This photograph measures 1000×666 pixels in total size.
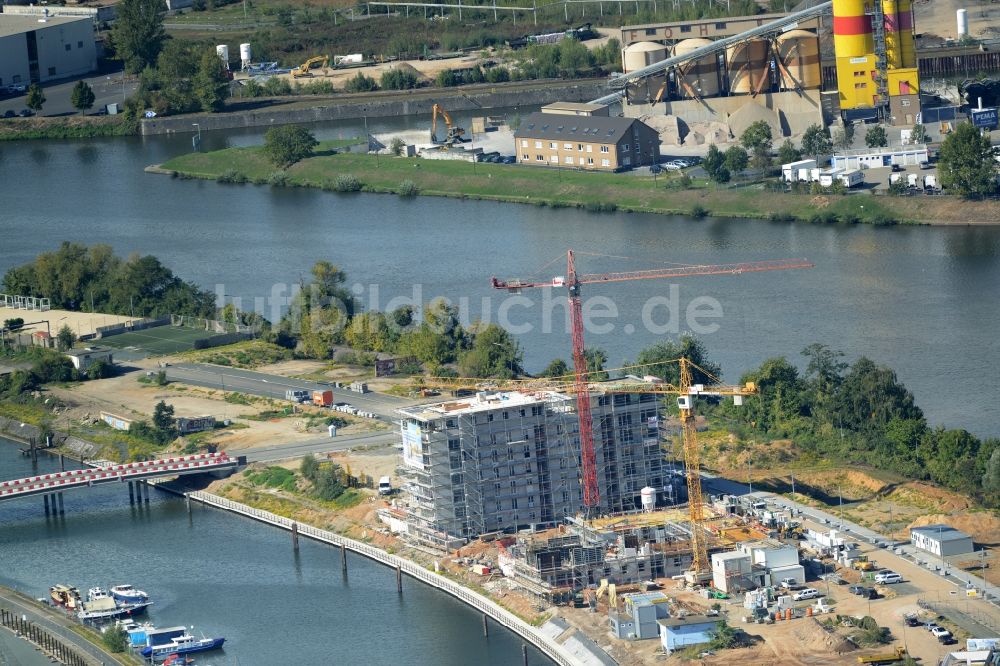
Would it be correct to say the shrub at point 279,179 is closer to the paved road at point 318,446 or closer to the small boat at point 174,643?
the paved road at point 318,446

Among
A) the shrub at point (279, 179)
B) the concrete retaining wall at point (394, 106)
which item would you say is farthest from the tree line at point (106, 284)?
the concrete retaining wall at point (394, 106)

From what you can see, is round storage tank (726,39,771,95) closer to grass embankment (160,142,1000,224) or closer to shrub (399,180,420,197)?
grass embankment (160,142,1000,224)

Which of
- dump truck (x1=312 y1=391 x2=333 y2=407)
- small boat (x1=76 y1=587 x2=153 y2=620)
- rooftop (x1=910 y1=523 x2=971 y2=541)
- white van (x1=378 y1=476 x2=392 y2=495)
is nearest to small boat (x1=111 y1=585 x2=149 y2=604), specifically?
small boat (x1=76 y1=587 x2=153 y2=620)

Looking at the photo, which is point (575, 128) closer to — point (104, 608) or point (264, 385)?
point (264, 385)

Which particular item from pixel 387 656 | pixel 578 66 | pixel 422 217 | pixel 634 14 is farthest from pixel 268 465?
pixel 634 14

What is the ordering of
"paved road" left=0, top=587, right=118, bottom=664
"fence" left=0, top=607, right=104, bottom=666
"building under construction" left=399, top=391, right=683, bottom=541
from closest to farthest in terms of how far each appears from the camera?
Result: "fence" left=0, top=607, right=104, bottom=666
"paved road" left=0, top=587, right=118, bottom=664
"building under construction" left=399, top=391, right=683, bottom=541

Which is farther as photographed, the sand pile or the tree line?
the tree line
